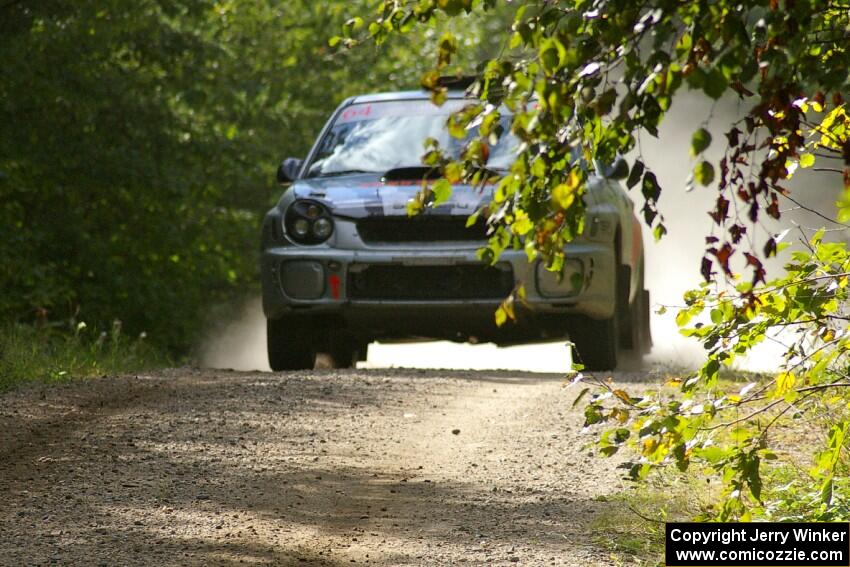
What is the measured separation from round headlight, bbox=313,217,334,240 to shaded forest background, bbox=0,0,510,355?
561 centimetres

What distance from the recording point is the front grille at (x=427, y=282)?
10000 mm

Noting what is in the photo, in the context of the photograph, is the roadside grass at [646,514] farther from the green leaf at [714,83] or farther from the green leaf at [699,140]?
the green leaf at [714,83]

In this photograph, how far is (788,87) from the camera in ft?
11.4

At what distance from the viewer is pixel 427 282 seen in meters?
10.1

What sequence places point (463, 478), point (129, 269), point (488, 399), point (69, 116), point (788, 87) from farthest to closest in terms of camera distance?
point (129, 269) → point (69, 116) → point (488, 399) → point (463, 478) → point (788, 87)

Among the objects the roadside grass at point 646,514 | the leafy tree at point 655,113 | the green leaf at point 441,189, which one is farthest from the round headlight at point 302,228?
the green leaf at point 441,189

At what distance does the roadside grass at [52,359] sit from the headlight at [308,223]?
1.65 metres

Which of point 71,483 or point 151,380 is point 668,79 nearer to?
point 71,483

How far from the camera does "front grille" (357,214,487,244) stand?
32.9ft

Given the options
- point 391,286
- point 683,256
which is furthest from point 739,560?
point 683,256

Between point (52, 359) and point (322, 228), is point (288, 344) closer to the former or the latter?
point (322, 228)

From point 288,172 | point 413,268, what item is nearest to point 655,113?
point 413,268

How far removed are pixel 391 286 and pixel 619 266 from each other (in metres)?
1.66

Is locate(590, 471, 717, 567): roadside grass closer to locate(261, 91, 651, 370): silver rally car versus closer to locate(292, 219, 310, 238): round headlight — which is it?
locate(261, 91, 651, 370): silver rally car
